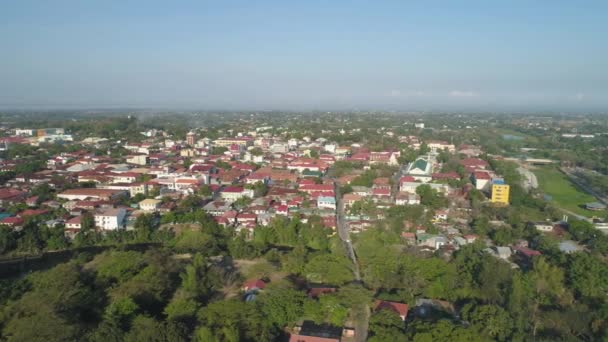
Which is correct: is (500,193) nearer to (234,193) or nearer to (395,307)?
(234,193)

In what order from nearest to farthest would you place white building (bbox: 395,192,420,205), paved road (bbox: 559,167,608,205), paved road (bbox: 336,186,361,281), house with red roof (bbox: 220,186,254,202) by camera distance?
paved road (bbox: 336,186,361,281)
white building (bbox: 395,192,420,205)
house with red roof (bbox: 220,186,254,202)
paved road (bbox: 559,167,608,205)

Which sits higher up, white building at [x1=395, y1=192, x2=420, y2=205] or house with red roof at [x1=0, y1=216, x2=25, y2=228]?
white building at [x1=395, y1=192, x2=420, y2=205]

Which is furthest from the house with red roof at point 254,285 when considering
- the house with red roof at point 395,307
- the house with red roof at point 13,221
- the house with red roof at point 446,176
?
the house with red roof at point 446,176

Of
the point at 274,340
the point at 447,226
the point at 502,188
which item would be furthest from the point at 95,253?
the point at 502,188

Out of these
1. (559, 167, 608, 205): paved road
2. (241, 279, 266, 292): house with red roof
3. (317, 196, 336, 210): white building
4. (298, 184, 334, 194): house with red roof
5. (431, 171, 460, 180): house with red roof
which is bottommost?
(241, 279, 266, 292): house with red roof

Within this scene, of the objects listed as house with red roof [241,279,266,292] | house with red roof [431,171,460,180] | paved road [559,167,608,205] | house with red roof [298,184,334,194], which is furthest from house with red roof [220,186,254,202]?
paved road [559,167,608,205]

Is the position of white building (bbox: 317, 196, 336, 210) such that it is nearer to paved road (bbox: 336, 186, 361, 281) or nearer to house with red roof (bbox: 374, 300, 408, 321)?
paved road (bbox: 336, 186, 361, 281)
